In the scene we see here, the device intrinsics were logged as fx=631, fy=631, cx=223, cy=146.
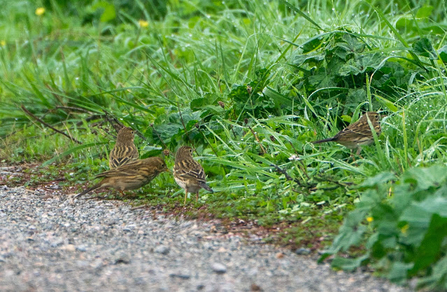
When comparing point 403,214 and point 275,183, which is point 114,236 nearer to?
point 275,183

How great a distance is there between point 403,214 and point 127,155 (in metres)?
3.40

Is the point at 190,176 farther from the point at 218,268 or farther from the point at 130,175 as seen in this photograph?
the point at 218,268

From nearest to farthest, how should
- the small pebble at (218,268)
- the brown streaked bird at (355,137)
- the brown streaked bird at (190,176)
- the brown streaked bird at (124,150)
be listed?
1. the small pebble at (218,268)
2. the brown streaked bird at (190,176)
3. the brown streaked bird at (355,137)
4. the brown streaked bird at (124,150)

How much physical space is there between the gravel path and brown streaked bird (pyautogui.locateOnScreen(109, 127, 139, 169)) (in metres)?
1.00

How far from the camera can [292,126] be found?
19.7ft

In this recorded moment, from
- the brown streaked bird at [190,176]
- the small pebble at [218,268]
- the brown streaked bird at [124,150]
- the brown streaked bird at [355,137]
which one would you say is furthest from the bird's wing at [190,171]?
the small pebble at [218,268]

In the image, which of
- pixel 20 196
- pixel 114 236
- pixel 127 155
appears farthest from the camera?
pixel 127 155

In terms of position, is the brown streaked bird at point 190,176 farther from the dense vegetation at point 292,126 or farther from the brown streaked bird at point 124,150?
the brown streaked bird at point 124,150

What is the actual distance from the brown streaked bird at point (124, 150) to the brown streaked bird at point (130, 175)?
247 millimetres

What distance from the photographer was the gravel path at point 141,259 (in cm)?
337

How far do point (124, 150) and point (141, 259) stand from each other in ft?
8.22

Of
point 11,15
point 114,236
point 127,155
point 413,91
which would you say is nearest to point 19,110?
point 127,155

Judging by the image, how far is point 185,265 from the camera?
369 cm

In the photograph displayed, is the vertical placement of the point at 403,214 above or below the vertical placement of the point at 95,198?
above
